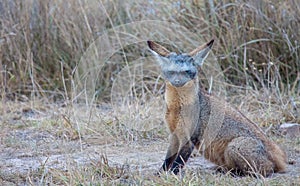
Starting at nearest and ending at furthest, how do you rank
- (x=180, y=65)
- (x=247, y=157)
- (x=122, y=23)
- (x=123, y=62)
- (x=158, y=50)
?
1. (x=180, y=65)
2. (x=247, y=157)
3. (x=158, y=50)
4. (x=123, y=62)
5. (x=122, y=23)

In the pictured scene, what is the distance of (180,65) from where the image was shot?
175 inches

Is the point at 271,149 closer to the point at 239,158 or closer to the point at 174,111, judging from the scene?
the point at 239,158

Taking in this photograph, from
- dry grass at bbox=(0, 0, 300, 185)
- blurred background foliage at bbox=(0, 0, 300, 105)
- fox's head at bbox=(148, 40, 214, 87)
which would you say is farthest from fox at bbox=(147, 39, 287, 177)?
blurred background foliage at bbox=(0, 0, 300, 105)

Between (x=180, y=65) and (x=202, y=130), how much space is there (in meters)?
0.57

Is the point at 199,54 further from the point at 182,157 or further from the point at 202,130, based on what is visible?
the point at 182,157

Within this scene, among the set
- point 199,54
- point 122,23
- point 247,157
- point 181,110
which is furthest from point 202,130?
point 122,23

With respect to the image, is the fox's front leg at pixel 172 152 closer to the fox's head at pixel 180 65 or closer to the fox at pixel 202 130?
the fox at pixel 202 130

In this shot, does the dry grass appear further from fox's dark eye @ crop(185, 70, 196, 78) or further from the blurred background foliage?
fox's dark eye @ crop(185, 70, 196, 78)

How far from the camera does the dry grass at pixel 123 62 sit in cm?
646

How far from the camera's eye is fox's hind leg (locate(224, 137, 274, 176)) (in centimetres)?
454

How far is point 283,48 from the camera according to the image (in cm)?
772

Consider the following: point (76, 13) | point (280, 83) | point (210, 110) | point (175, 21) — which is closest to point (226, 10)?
point (175, 21)

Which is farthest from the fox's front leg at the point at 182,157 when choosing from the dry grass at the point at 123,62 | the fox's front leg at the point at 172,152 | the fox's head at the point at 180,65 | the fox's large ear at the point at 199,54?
the dry grass at the point at 123,62

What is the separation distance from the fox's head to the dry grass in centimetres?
149
